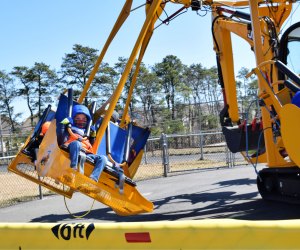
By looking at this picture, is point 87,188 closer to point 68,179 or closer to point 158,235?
point 68,179

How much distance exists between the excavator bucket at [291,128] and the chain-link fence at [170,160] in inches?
298

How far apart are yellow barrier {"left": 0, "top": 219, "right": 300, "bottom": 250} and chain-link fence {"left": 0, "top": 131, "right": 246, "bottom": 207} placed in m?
7.50

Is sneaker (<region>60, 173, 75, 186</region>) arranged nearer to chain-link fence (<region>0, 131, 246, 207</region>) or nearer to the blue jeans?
→ the blue jeans

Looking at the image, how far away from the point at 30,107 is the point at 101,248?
1899 inches

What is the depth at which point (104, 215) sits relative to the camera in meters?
7.78

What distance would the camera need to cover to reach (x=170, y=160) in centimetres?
2286

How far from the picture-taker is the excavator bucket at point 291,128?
5125 millimetres

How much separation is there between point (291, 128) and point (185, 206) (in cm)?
332

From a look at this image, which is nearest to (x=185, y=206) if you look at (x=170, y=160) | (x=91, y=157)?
(x=91, y=157)

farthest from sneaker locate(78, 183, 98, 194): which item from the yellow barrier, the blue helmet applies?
the yellow barrier

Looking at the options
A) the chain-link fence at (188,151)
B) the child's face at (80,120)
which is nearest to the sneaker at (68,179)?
the child's face at (80,120)

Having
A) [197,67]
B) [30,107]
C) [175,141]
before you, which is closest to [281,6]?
[175,141]

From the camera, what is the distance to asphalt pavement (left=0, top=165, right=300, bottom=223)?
688 cm

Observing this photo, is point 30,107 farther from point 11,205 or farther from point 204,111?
point 11,205
